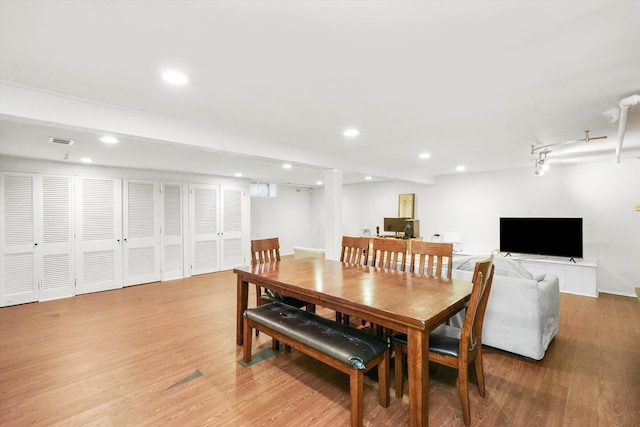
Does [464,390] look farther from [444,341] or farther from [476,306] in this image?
[476,306]

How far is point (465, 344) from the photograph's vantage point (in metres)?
1.82

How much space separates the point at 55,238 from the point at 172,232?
5.86 feet

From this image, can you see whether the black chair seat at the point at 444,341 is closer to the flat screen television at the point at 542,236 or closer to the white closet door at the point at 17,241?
the flat screen television at the point at 542,236

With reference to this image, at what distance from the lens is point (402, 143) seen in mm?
3613

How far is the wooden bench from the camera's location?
1.77m

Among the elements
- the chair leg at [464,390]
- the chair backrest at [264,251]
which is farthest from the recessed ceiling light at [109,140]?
the chair leg at [464,390]

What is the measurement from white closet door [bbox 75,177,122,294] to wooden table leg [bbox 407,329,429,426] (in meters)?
5.60

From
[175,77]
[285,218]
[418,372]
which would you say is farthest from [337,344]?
[285,218]

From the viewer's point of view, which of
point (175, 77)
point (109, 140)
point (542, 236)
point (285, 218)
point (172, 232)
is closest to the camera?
point (175, 77)

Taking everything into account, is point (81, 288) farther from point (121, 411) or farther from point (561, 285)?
point (561, 285)

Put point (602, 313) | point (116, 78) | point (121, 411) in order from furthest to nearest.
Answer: point (602, 313), point (121, 411), point (116, 78)

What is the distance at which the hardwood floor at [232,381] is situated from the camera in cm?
195

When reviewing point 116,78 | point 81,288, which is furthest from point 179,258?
point 116,78

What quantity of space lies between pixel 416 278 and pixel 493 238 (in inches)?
177
